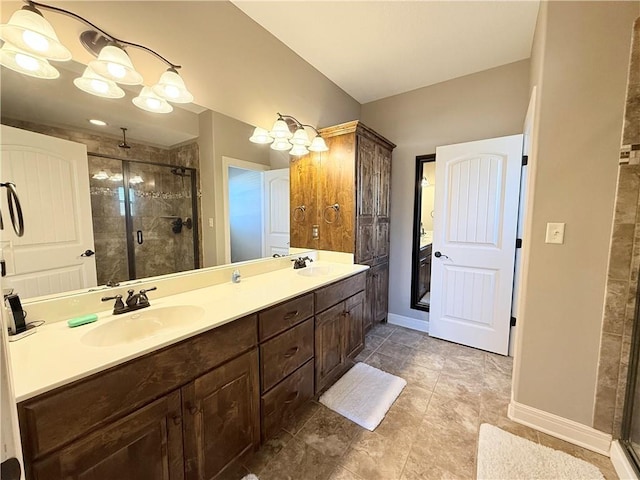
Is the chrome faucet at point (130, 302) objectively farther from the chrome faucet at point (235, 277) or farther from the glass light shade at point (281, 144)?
the glass light shade at point (281, 144)

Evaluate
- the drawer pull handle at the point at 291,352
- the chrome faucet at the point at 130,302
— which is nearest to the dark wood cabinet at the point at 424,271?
the drawer pull handle at the point at 291,352

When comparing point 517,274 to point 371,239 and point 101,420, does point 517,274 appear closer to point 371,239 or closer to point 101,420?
point 371,239

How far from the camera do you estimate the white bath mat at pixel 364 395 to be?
5.65ft

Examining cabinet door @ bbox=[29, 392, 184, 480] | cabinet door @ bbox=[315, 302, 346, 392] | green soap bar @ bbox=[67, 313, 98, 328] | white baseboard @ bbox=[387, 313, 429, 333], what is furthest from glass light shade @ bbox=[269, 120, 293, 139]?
white baseboard @ bbox=[387, 313, 429, 333]

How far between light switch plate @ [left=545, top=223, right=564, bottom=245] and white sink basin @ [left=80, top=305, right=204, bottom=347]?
1.98 metres

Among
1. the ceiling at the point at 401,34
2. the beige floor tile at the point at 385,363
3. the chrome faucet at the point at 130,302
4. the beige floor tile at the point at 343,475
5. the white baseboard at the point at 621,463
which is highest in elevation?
the ceiling at the point at 401,34

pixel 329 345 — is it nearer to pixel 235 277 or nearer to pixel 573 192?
pixel 235 277

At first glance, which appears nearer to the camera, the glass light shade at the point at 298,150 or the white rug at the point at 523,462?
the white rug at the point at 523,462

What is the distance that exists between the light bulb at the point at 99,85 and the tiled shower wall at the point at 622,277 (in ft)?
8.46

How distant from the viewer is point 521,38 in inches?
81.9

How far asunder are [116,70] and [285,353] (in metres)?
1.62

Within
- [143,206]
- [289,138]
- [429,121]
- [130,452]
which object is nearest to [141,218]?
[143,206]

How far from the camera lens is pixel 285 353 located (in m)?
1.49

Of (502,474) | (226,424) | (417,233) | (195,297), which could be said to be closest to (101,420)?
(226,424)
